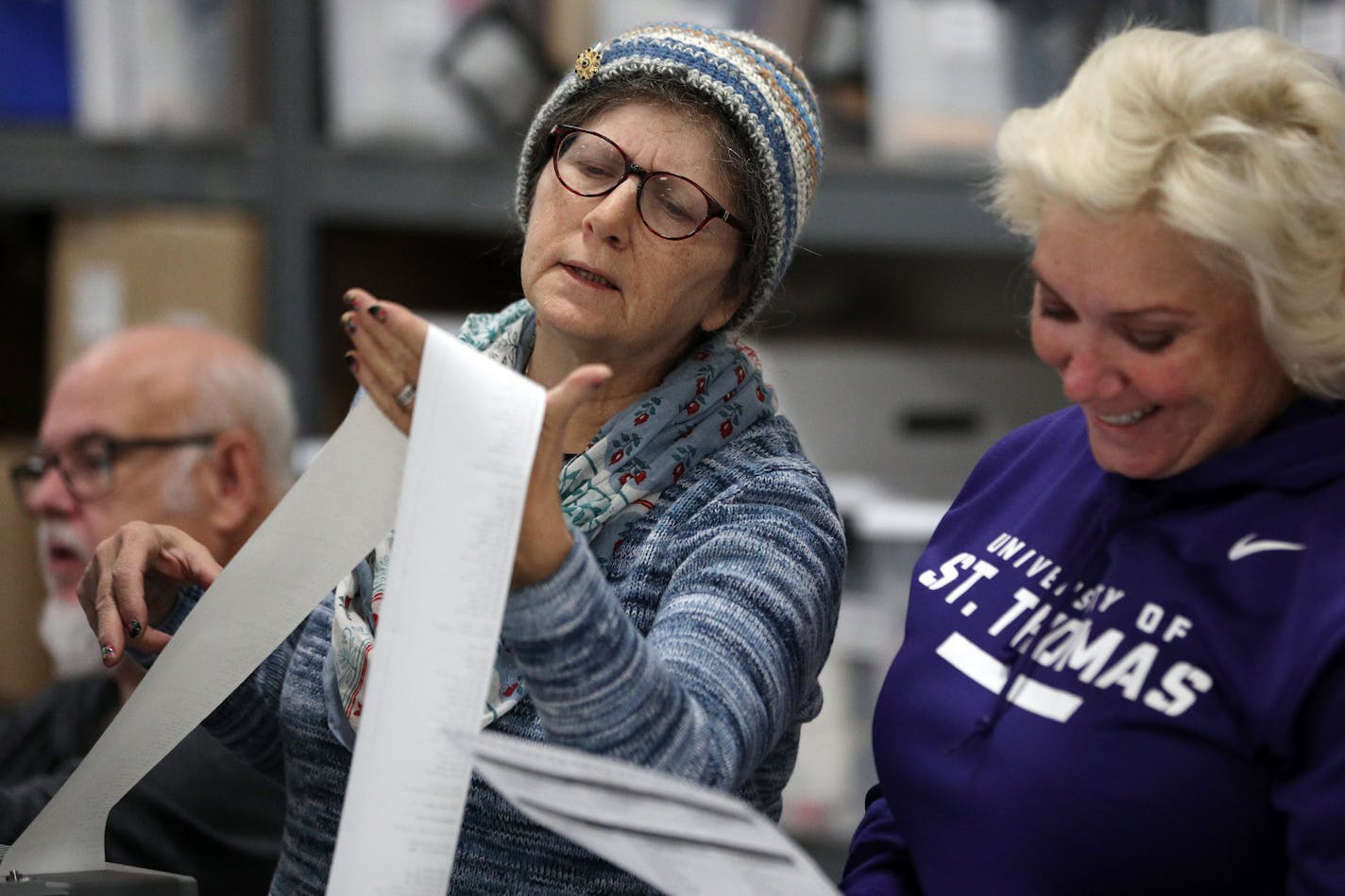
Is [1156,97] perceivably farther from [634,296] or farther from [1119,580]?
[634,296]

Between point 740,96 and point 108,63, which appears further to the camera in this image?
point 108,63

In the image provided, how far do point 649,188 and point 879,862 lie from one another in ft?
1.48

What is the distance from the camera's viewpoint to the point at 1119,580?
0.83 m

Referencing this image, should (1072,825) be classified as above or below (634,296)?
below

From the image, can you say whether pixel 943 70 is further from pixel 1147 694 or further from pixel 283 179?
pixel 1147 694

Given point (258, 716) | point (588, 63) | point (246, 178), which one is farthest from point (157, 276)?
point (588, 63)

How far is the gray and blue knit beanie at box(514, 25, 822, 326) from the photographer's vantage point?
3.30 ft

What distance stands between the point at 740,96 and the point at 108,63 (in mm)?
1603

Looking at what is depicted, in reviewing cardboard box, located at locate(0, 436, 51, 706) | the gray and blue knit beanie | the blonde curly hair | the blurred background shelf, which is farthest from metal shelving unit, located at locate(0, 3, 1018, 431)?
the blonde curly hair

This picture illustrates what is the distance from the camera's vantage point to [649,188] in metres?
1.00

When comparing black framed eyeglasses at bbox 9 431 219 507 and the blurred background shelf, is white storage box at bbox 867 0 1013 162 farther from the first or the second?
black framed eyeglasses at bbox 9 431 219 507

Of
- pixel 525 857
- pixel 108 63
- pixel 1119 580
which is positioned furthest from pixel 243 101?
pixel 1119 580

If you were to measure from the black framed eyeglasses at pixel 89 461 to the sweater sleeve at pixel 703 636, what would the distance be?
2.97 ft

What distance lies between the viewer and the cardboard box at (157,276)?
2.28m
